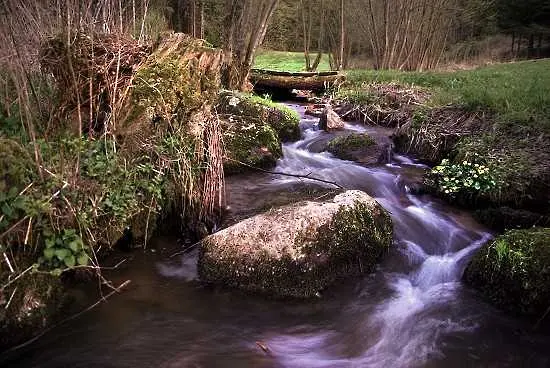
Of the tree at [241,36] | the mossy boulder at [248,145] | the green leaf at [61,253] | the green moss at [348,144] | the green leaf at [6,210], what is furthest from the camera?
the tree at [241,36]

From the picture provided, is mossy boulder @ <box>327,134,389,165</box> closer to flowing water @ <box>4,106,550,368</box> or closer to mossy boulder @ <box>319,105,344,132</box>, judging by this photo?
mossy boulder @ <box>319,105,344,132</box>

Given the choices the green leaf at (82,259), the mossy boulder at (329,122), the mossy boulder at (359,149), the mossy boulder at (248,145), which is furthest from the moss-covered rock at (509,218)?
the green leaf at (82,259)

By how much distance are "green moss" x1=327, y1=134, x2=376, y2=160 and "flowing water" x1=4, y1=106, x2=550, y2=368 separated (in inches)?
127

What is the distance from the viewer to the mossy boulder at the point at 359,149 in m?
8.14

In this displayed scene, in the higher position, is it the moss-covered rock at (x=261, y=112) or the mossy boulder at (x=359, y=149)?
the moss-covered rock at (x=261, y=112)

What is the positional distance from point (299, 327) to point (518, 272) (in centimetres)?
212

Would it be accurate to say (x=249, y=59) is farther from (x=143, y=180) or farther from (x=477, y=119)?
(x=143, y=180)

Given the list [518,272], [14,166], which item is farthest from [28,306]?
[518,272]

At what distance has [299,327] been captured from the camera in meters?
4.12

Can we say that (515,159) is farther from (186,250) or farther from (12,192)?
(12,192)

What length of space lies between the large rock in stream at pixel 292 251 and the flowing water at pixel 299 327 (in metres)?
0.14

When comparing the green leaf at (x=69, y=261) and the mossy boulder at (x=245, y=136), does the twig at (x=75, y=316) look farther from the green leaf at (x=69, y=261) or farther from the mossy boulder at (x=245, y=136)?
the mossy boulder at (x=245, y=136)

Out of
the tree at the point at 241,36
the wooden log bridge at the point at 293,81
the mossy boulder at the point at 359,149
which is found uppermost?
the tree at the point at 241,36

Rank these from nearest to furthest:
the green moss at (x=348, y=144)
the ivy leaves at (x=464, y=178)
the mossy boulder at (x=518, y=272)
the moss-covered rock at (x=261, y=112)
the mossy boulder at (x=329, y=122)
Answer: the mossy boulder at (x=518, y=272) < the ivy leaves at (x=464, y=178) < the moss-covered rock at (x=261, y=112) < the green moss at (x=348, y=144) < the mossy boulder at (x=329, y=122)
